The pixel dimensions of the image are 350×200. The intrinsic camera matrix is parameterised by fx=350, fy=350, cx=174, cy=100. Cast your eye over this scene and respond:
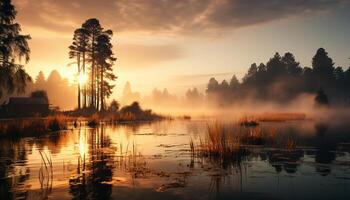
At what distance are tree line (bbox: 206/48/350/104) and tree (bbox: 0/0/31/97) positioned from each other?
80.4 m

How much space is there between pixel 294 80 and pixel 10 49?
8558cm

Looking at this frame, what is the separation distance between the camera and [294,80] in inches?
4043

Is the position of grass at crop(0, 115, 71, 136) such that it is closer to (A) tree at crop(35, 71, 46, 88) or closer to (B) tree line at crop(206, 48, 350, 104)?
(B) tree line at crop(206, 48, 350, 104)

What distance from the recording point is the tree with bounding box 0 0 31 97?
33156mm

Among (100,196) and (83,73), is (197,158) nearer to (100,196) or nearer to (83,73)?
(100,196)

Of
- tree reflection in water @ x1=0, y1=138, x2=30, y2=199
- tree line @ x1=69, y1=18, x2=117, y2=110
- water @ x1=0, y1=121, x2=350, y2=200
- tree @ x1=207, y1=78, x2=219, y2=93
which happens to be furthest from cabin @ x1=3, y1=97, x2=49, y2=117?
tree @ x1=207, y1=78, x2=219, y2=93

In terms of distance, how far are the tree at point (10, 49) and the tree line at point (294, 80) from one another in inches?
3164

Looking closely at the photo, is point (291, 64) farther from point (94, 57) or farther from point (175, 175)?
point (175, 175)

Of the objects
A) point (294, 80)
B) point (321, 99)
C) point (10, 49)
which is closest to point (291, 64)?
point (294, 80)

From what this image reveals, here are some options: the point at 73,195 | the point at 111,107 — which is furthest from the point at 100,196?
the point at 111,107

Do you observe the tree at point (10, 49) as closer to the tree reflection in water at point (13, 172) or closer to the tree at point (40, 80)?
the tree reflection in water at point (13, 172)

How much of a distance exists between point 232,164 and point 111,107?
5151cm

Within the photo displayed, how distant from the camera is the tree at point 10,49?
1305 inches

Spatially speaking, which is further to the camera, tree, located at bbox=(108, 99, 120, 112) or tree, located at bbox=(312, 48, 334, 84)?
tree, located at bbox=(312, 48, 334, 84)
